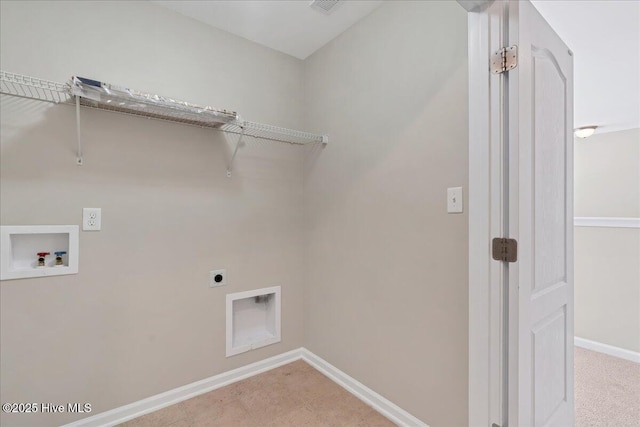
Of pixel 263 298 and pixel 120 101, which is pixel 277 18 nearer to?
pixel 120 101

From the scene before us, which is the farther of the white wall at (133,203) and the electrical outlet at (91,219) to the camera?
the electrical outlet at (91,219)

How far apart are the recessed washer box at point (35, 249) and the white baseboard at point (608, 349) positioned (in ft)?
12.8

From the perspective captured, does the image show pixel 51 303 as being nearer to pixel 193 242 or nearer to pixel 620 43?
pixel 193 242

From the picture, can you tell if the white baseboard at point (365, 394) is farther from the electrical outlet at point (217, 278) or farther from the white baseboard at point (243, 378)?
the electrical outlet at point (217, 278)

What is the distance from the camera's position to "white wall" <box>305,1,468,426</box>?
1409mm

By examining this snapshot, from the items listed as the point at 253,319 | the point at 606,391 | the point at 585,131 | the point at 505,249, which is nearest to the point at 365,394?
the point at 253,319

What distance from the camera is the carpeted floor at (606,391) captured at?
1.78 metres

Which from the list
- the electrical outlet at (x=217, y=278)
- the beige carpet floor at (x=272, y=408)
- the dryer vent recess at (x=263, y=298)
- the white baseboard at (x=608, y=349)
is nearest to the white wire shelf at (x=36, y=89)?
the electrical outlet at (x=217, y=278)

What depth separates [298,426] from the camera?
1623 mm

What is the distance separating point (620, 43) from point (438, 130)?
1.49m

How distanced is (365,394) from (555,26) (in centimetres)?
250

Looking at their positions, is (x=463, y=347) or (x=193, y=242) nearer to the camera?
(x=463, y=347)

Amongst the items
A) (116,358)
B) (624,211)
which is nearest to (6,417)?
(116,358)

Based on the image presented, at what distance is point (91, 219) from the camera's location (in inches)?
62.5
